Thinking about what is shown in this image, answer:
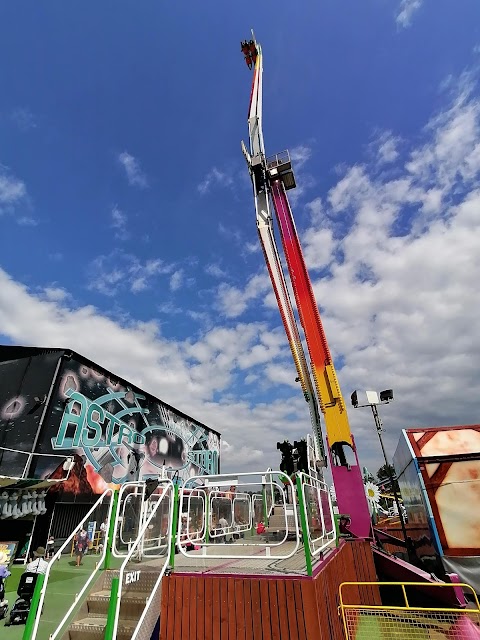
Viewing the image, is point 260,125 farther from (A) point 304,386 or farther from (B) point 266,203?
(A) point 304,386

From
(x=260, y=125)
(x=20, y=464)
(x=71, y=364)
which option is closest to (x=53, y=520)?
(x=20, y=464)

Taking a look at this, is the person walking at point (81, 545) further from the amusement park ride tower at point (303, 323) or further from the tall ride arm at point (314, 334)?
the tall ride arm at point (314, 334)

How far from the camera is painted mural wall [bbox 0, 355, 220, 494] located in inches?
757

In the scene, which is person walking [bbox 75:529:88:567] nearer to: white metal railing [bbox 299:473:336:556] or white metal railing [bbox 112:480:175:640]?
white metal railing [bbox 112:480:175:640]

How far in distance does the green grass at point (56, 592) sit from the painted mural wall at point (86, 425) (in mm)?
5013

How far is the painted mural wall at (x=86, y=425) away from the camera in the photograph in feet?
63.1

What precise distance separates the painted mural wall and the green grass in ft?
16.4

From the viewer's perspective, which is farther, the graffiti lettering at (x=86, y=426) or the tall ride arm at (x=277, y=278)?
the graffiti lettering at (x=86, y=426)

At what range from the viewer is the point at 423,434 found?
38.6ft

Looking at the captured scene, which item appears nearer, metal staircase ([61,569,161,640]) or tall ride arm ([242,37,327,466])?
metal staircase ([61,569,161,640])

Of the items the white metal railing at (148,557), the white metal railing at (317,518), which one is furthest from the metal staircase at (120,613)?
the white metal railing at (317,518)

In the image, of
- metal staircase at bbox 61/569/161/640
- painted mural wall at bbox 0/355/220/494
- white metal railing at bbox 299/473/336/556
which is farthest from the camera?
painted mural wall at bbox 0/355/220/494

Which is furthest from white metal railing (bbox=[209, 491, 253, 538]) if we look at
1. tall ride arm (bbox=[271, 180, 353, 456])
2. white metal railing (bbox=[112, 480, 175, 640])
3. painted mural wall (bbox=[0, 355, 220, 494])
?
painted mural wall (bbox=[0, 355, 220, 494])

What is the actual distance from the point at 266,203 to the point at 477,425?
1052cm
